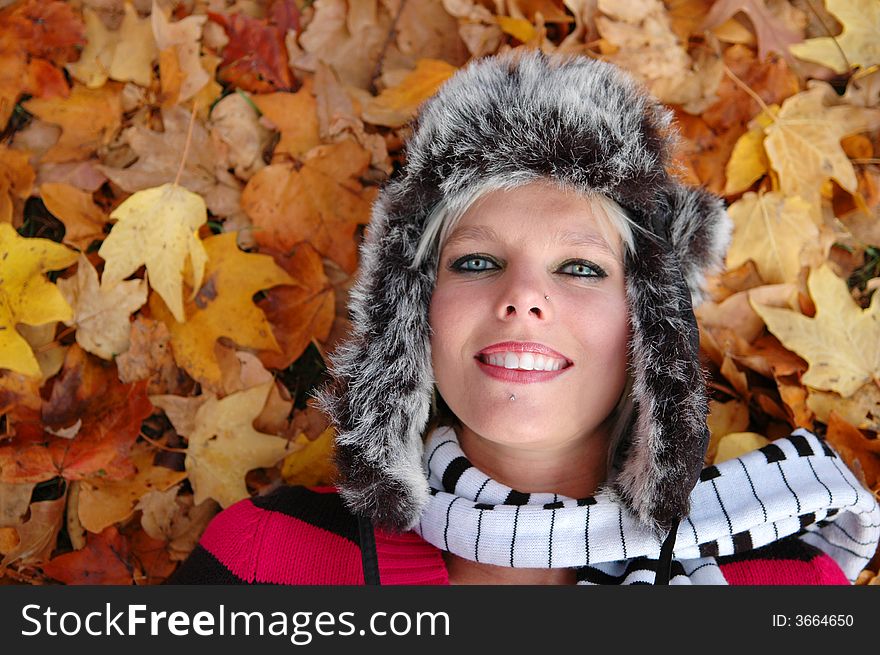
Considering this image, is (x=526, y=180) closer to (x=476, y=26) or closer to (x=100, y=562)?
(x=476, y=26)

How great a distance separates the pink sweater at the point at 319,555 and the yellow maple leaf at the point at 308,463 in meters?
0.21

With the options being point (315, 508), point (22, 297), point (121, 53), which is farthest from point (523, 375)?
point (121, 53)

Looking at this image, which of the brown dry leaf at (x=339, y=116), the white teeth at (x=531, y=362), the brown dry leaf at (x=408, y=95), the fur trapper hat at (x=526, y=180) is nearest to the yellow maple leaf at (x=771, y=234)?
the fur trapper hat at (x=526, y=180)

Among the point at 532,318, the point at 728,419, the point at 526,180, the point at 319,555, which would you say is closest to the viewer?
the point at 532,318

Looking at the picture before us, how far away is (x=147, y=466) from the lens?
247 cm

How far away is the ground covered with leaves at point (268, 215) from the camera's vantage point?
2.40 meters

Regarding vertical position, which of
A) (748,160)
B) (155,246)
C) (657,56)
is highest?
(657,56)

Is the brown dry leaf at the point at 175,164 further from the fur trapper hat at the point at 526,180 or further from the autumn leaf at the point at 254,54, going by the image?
the fur trapper hat at the point at 526,180

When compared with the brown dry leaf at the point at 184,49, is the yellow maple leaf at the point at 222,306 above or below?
below

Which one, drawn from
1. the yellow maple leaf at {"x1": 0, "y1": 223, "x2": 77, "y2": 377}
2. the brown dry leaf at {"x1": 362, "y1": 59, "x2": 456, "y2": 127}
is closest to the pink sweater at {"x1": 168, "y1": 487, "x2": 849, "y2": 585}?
the yellow maple leaf at {"x1": 0, "y1": 223, "x2": 77, "y2": 377}

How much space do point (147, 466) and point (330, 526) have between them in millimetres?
664

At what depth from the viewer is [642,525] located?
202 centimetres

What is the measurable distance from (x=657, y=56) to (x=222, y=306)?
160 cm

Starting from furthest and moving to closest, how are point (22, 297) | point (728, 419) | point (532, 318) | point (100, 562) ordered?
point (728, 419)
point (100, 562)
point (22, 297)
point (532, 318)
